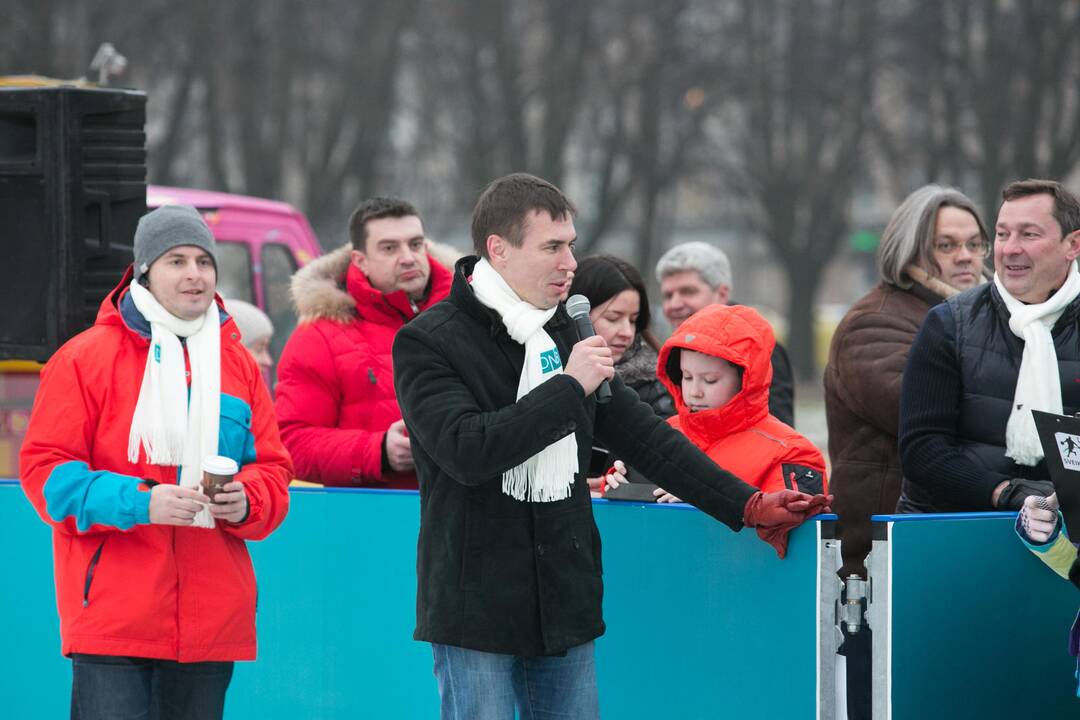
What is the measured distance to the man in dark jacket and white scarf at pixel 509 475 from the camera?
12.8 ft

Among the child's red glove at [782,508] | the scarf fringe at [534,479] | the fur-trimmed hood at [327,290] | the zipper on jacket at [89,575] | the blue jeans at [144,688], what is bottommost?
the blue jeans at [144,688]

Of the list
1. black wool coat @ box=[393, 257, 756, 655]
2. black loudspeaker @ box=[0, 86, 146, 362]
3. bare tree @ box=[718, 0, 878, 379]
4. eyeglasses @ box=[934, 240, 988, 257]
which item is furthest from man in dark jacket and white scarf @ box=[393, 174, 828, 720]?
bare tree @ box=[718, 0, 878, 379]

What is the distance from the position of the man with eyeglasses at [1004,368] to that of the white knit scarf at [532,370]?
1320 mm

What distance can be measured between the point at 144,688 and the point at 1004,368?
8.49 ft

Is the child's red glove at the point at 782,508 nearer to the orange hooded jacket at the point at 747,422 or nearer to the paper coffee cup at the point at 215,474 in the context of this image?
the orange hooded jacket at the point at 747,422

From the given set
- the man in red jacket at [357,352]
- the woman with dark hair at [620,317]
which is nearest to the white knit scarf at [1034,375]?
the woman with dark hair at [620,317]

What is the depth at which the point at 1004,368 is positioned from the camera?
4793mm

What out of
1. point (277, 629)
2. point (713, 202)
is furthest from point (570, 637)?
point (713, 202)

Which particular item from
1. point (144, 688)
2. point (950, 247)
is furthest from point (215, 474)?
point (950, 247)

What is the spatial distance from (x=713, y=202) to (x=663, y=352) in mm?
28940

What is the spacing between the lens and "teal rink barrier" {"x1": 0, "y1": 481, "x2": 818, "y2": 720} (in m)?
4.52

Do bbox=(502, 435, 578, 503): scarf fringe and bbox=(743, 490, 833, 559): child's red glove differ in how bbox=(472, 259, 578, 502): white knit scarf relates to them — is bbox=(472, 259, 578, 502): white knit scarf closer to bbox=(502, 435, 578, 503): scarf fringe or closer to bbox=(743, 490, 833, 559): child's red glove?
bbox=(502, 435, 578, 503): scarf fringe

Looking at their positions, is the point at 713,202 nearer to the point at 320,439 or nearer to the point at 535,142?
the point at 535,142

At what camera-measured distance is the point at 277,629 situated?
5.57m
